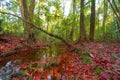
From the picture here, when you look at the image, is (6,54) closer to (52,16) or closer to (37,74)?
(37,74)

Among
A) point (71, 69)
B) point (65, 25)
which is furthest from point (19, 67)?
point (65, 25)

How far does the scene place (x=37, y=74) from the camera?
5.22m

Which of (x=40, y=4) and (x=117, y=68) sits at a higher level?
(x=40, y=4)

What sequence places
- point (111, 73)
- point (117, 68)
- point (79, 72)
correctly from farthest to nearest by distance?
point (79, 72) < point (117, 68) < point (111, 73)

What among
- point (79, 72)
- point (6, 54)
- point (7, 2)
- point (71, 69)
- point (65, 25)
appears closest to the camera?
point (79, 72)

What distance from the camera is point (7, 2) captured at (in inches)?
706

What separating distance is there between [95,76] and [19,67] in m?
2.81

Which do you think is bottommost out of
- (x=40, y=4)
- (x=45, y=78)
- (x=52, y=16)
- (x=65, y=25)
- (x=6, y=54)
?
(x=45, y=78)

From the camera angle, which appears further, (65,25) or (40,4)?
(40,4)

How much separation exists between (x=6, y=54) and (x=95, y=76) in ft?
16.1

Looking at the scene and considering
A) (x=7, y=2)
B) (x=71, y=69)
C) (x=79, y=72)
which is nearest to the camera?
A: (x=79, y=72)

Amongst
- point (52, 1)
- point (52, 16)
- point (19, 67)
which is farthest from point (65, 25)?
point (19, 67)

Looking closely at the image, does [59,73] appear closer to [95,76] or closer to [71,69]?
[71,69]

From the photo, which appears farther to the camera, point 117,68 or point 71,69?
point 71,69
